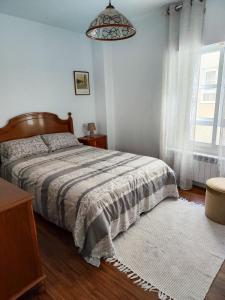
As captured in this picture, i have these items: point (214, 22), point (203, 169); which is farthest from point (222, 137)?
point (214, 22)

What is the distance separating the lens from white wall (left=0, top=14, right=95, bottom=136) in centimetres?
304

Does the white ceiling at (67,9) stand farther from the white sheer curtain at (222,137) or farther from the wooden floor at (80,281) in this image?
the wooden floor at (80,281)

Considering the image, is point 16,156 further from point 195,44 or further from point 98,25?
point 195,44

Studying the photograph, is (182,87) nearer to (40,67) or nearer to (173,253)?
(173,253)

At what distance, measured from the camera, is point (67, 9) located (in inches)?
112

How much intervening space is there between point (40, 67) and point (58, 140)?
4.08 feet

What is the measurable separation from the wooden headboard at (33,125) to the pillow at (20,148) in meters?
0.20

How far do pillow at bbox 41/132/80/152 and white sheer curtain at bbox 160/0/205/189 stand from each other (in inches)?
60.9

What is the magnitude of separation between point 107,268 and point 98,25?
207cm

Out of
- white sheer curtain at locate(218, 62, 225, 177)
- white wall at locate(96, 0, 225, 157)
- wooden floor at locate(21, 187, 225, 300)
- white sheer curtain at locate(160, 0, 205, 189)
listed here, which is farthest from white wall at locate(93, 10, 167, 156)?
wooden floor at locate(21, 187, 225, 300)

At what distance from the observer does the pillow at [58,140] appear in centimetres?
329

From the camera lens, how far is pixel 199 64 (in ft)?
9.11

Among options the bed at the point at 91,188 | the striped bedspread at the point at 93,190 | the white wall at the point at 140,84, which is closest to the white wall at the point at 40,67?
the bed at the point at 91,188

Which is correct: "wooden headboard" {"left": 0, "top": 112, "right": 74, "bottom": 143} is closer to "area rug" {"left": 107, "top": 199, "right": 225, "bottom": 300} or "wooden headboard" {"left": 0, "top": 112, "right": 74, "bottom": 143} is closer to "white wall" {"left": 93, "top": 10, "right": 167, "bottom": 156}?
"white wall" {"left": 93, "top": 10, "right": 167, "bottom": 156}
